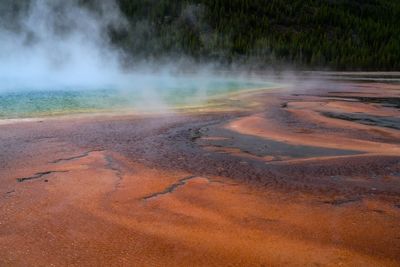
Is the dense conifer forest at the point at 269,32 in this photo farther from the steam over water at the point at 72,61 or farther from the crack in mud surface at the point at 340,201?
the crack in mud surface at the point at 340,201

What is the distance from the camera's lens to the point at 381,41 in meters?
68.8

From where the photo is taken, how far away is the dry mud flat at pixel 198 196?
3.94 metres

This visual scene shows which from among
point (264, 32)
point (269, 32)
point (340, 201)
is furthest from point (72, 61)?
point (340, 201)

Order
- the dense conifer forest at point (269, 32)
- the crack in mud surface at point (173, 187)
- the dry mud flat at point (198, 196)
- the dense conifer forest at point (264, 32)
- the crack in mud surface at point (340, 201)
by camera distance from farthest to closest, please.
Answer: the dense conifer forest at point (269, 32)
the dense conifer forest at point (264, 32)
the crack in mud surface at point (173, 187)
the crack in mud surface at point (340, 201)
the dry mud flat at point (198, 196)

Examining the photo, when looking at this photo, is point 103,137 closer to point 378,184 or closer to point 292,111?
point 378,184

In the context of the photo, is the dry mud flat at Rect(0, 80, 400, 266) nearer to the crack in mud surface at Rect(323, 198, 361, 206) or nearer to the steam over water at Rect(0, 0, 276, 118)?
the crack in mud surface at Rect(323, 198, 361, 206)

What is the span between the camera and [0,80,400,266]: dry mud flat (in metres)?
3.94

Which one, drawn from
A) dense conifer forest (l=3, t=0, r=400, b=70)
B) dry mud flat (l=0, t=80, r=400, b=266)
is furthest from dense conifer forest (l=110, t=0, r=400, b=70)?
dry mud flat (l=0, t=80, r=400, b=266)

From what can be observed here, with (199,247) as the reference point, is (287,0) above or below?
above

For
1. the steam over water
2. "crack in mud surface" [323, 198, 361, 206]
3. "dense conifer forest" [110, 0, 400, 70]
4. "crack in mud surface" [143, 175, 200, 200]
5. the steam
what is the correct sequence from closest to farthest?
"crack in mud surface" [323, 198, 361, 206] → "crack in mud surface" [143, 175, 200, 200] → the steam over water → the steam → "dense conifer forest" [110, 0, 400, 70]

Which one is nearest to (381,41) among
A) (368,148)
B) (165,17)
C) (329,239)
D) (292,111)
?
(165,17)

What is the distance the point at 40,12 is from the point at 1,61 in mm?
23702

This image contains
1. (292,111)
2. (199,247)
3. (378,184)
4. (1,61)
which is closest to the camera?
(199,247)

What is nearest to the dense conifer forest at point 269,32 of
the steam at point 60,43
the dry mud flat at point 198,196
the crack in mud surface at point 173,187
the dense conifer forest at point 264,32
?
the dense conifer forest at point 264,32
